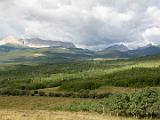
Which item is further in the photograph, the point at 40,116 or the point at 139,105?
the point at 139,105

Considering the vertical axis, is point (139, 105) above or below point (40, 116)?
below

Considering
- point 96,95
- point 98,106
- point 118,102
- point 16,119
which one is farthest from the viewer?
point 96,95

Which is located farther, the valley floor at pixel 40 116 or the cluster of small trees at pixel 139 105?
the cluster of small trees at pixel 139 105

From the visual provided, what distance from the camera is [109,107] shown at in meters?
59.1

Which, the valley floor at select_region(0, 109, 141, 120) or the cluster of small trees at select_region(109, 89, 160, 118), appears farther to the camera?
the cluster of small trees at select_region(109, 89, 160, 118)

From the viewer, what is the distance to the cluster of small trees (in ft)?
176

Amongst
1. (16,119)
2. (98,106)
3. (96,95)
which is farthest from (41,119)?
(96,95)

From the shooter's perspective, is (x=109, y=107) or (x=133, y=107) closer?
(x=133, y=107)

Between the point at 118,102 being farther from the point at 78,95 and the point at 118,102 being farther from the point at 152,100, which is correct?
the point at 78,95

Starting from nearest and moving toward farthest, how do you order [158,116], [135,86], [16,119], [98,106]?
[16,119]
[158,116]
[98,106]
[135,86]

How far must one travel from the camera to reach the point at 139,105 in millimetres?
54812

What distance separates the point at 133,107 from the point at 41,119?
85.0 ft

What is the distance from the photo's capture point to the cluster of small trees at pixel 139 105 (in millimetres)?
53719

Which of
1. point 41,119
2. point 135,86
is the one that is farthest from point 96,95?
point 41,119
